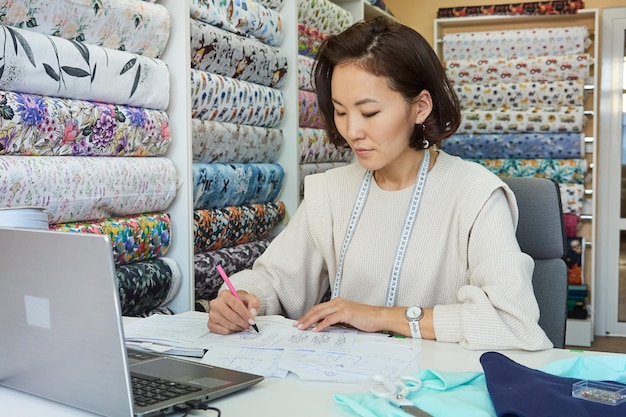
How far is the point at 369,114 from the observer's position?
5.81 ft

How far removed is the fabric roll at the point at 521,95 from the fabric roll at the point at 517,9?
17.2 inches

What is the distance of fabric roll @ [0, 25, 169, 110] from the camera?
1.64m

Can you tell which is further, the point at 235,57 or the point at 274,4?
the point at 274,4

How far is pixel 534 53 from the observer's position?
4895 mm

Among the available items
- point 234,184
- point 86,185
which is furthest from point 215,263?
point 86,185

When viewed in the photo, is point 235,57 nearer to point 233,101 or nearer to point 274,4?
point 233,101

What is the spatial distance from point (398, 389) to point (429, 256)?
705mm

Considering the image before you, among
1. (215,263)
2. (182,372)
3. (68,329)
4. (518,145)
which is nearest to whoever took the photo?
(68,329)

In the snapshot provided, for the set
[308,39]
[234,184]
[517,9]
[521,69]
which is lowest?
[234,184]

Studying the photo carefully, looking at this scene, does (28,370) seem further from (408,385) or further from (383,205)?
(383,205)

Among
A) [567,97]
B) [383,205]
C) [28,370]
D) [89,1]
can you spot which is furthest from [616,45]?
[28,370]

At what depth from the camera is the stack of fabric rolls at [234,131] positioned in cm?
240

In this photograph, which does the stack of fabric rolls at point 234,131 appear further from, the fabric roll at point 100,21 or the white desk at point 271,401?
the white desk at point 271,401

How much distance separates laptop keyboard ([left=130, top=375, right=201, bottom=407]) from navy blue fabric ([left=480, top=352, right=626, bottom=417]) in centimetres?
44
